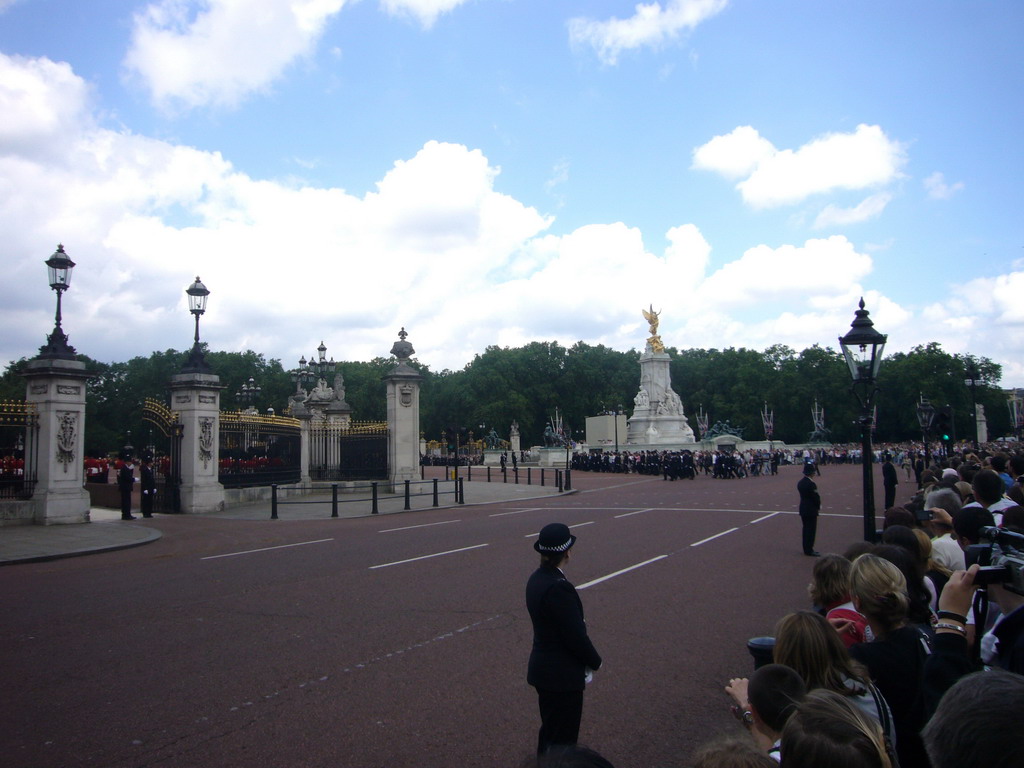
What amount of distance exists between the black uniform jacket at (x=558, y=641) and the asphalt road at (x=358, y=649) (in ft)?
3.38

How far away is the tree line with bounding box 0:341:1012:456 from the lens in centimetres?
9481

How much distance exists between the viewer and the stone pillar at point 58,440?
1908 cm

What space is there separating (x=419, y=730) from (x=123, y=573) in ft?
29.7

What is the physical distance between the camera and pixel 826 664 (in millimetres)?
3020

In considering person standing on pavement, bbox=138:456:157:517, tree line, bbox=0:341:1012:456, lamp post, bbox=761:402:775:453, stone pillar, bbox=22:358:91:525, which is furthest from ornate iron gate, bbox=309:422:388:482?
lamp post, bbox=761:402:775:453

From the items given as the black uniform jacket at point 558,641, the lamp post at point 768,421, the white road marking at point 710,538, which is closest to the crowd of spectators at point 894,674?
the black uniform jacket at point 558,641

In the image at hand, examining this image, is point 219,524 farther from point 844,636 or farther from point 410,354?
point 844,636

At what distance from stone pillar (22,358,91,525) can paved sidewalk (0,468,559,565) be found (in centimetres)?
57

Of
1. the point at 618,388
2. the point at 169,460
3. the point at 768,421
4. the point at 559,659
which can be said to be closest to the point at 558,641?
the point at 559,659

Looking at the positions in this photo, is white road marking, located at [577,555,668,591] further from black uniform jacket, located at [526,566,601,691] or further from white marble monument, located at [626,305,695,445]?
white marble monument, located at [626,305,695,445]

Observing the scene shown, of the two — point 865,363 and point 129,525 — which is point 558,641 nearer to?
point 865,363

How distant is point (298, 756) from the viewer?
194 inches

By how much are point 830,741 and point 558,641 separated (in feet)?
7.85

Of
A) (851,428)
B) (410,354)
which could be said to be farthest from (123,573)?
(851,428)
